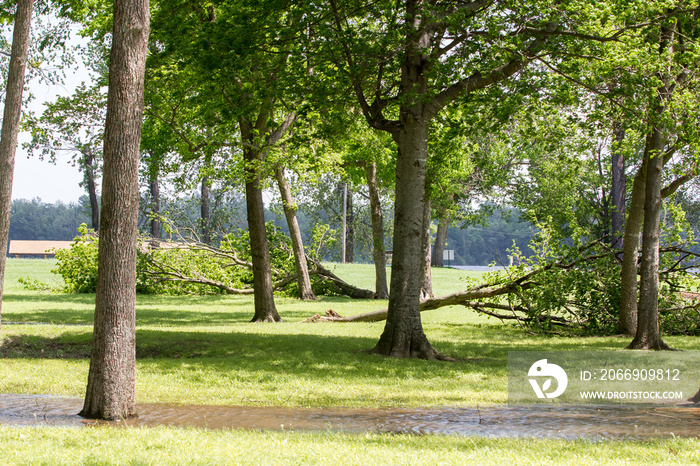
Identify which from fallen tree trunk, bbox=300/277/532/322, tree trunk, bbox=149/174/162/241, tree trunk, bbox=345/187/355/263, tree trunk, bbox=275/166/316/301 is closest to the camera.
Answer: fallen tree trunk, bbox=300/277/532/322

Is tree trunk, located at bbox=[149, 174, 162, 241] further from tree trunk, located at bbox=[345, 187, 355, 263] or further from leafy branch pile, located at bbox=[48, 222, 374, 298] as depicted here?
leafy branch pile, located at bbox=[48, 222, 374, 298]

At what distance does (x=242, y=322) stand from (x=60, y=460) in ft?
44.9

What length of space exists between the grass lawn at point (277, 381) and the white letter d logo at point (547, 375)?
0.49 m

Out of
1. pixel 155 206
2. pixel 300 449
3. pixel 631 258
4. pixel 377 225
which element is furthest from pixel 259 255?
pixel 155 206

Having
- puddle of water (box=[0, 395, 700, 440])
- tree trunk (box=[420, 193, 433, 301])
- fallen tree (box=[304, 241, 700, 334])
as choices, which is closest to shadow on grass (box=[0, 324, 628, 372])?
fallen tree (box=[304, 241, 700, 334])

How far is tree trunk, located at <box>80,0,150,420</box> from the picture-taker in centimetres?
720

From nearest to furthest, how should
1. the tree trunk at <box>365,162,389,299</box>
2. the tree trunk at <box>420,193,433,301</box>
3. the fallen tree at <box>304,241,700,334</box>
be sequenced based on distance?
the fallen tree at <box>304,241,700,334</box>
the tree trunk at <box>420,193,433,301</box>
the tree trunk at <box>365,162,389,299</box>

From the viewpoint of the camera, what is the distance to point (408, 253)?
1231 cm

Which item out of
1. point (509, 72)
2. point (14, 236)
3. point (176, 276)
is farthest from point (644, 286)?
point (14, 236)

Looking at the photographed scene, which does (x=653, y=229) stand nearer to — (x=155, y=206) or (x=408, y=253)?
(x=408, y=253)

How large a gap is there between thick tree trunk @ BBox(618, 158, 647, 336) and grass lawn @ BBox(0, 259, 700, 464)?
1312 millimetres

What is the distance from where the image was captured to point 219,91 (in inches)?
572

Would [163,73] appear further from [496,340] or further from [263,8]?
[496,340]

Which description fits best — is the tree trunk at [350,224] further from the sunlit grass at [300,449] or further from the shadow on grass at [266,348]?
the sunlit grass at [300,449]
